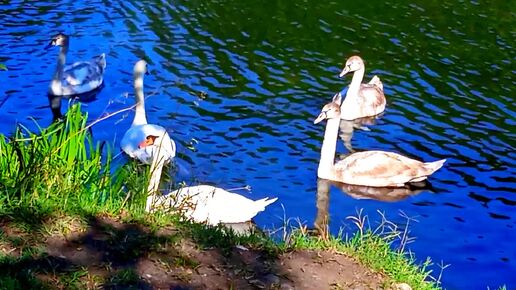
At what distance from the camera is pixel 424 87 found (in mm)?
15000

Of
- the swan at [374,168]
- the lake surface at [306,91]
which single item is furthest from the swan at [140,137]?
the swan at [374,168]

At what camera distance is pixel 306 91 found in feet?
47.9

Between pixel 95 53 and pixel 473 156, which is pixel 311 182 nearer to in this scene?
pixel 473 156

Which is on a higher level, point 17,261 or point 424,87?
point 17,261

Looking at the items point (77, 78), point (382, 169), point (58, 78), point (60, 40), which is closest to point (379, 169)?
point (382, 169)

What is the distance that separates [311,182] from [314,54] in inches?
213

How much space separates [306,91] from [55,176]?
8.70 meters

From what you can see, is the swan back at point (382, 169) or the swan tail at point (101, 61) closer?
the swan back at point (382, 169)

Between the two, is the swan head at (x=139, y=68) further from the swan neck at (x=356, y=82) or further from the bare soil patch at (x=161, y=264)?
the bare soil patch at (x=161, y=264)

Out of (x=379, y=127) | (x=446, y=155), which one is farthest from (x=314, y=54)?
(x=446, y=155)

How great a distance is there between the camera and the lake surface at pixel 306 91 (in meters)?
10.6

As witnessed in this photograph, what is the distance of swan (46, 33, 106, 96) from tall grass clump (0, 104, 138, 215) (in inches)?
284

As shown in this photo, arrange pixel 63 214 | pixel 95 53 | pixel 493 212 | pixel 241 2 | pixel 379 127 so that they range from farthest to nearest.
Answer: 1. pixel 241 2
2. pixel 95 53
3. pixel 379 127
4. pixel 493 212
5. pixel 63 214

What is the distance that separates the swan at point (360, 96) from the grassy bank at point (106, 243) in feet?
25.2
